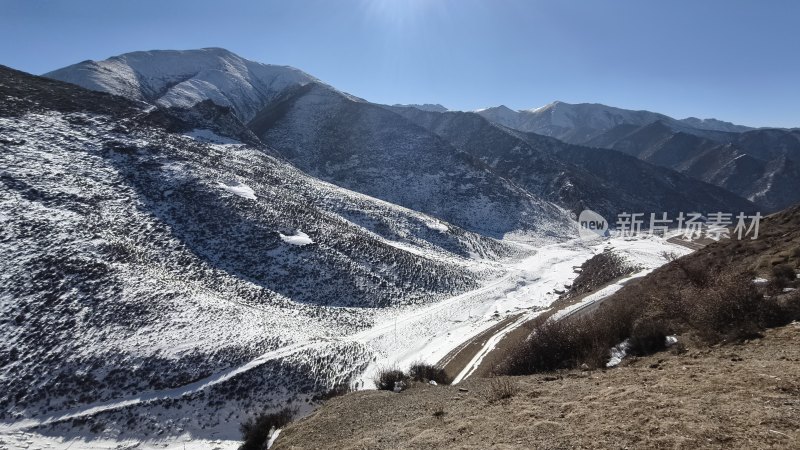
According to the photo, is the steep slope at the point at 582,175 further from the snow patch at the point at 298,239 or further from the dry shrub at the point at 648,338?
the dry shrub at the point at 648,338

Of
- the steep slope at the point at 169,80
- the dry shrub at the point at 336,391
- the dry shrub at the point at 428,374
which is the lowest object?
the dry shrub at the point at 336,391

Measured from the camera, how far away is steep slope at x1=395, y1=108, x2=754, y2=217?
108750 millimetres

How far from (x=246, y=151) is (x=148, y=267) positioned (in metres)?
41.3

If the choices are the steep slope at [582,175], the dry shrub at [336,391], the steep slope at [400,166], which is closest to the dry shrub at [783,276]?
the dry shrub at [336,391]

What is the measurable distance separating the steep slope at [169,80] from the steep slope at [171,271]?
80397 mm

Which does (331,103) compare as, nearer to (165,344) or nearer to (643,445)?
(165,344)

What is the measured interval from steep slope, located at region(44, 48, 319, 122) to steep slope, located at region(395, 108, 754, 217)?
7340 cm

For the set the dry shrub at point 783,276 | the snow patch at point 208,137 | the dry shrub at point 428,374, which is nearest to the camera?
the dry shrub at point 783,276

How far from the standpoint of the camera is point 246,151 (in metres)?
69.9

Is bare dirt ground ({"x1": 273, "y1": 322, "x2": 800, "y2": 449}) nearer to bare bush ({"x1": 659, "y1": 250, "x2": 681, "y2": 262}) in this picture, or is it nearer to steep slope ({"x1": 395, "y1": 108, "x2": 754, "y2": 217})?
bare bush ({"x1": 659, "y1": 250, "x2": 681, "y2": 262})

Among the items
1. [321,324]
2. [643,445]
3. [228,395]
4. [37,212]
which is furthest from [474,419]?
[37,212]

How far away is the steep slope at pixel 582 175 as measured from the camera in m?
109

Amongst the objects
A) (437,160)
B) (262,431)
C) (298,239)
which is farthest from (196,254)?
(437,160)

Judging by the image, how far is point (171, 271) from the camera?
3369 cm
